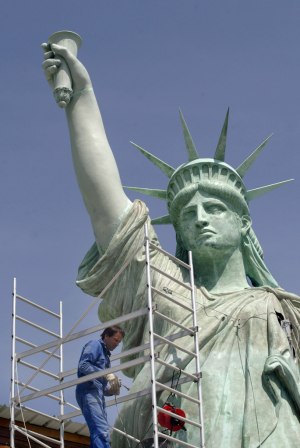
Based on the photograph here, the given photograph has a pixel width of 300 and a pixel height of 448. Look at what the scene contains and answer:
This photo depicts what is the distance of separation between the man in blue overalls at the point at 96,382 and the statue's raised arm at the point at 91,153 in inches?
98.1

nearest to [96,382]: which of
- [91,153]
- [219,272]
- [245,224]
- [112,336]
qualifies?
[112,336]

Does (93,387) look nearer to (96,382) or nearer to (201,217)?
(96,382)

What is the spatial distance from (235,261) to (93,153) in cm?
227

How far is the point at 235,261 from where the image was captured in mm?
17547

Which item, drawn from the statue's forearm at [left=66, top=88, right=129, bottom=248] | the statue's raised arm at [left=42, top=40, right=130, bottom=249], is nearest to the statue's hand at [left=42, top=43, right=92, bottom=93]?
the statue's raised arm at [left=42, top=40, right=130, bottom=249]

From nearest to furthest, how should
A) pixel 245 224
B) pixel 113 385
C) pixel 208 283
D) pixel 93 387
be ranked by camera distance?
pixel 93 387
pixel 113 385
pixel 208 283
pixel 245 224

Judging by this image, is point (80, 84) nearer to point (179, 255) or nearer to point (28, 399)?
point (179, 255)

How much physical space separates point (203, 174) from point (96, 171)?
1.60 m

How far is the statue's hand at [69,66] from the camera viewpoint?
17406 mm

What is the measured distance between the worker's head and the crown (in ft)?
11.7

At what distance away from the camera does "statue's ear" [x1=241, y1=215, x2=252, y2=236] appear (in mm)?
17953

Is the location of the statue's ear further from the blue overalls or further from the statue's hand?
the blue overalls

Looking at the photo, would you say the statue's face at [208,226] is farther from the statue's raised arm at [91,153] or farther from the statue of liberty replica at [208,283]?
the statue's raised arm at [91,153]

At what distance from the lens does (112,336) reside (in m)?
14.6
